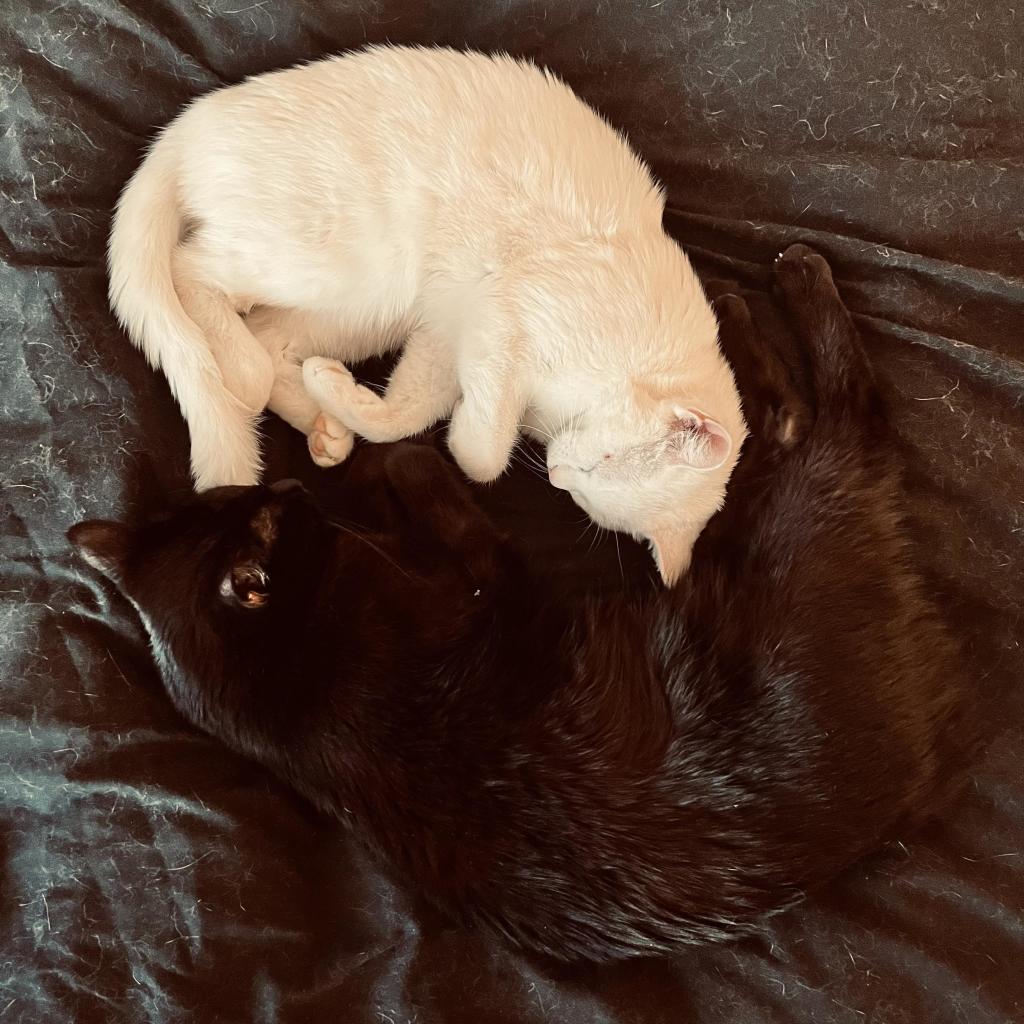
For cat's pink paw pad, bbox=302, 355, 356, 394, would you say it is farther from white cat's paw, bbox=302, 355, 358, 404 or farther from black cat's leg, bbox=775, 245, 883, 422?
black cat's leg, bbox=775, 245, 883, 422

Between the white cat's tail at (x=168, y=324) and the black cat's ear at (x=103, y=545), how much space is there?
0.55 ft

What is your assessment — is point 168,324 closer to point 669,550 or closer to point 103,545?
point 103,545

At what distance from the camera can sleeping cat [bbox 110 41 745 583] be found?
1378 millimetres

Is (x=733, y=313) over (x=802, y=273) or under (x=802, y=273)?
under

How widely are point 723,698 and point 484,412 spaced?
63 centimetres

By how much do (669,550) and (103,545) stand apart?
0.95 meters

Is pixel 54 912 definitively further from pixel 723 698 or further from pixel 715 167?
pixel 715 167

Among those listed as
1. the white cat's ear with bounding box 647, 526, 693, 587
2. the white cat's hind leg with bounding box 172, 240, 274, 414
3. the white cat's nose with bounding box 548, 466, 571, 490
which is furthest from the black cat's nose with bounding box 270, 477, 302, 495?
the white cat's ear with bounding box 647, 526, 693, 587

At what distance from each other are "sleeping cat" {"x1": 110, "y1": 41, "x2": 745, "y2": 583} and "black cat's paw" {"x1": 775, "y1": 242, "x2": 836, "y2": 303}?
0.18m

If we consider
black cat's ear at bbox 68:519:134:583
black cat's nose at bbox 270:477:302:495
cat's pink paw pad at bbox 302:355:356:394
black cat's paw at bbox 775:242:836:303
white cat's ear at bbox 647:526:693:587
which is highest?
black cat's paw at bbox 775:242:836:303

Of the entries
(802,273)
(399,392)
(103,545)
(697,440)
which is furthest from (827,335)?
(103,545)

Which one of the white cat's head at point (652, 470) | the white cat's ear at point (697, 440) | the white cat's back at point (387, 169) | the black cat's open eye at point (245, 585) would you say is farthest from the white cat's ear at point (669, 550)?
the black cat's open eye at point (245, 585)

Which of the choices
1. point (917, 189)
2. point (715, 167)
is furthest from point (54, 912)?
point (917, 189)

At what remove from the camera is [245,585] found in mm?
1231
